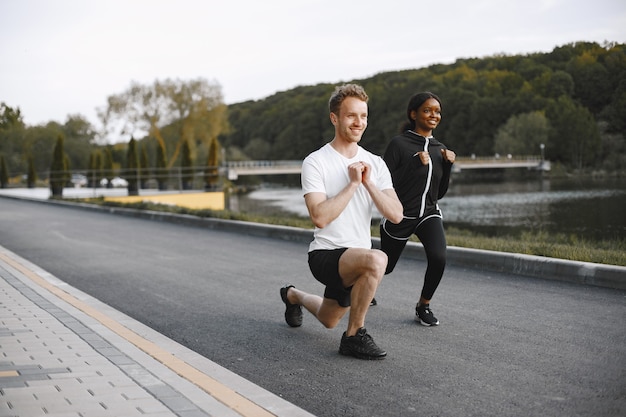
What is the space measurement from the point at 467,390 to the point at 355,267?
3.34 ft

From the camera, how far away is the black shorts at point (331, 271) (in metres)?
4.67

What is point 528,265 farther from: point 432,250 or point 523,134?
point 523,134

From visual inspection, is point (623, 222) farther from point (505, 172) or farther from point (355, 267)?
point (505, 172)

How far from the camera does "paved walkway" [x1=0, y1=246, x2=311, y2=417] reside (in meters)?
3.56

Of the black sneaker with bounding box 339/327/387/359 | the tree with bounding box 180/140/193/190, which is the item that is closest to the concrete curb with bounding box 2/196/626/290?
the black sneaker with bounding box 339/327/387/359

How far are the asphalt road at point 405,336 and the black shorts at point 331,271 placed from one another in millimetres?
411

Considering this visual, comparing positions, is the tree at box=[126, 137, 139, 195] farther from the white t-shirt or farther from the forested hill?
the white t-shirt

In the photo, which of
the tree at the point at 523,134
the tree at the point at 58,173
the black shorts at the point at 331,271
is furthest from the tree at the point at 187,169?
the tree at the point at 523,134

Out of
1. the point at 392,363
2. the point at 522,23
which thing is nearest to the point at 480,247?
the point at 392,363

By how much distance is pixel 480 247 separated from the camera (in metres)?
9.80

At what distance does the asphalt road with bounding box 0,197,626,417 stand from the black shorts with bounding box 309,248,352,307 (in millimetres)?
411

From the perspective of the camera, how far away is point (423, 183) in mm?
5793

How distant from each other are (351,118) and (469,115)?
389 ft

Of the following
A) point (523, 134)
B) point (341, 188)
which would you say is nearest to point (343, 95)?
point (341, 188)
